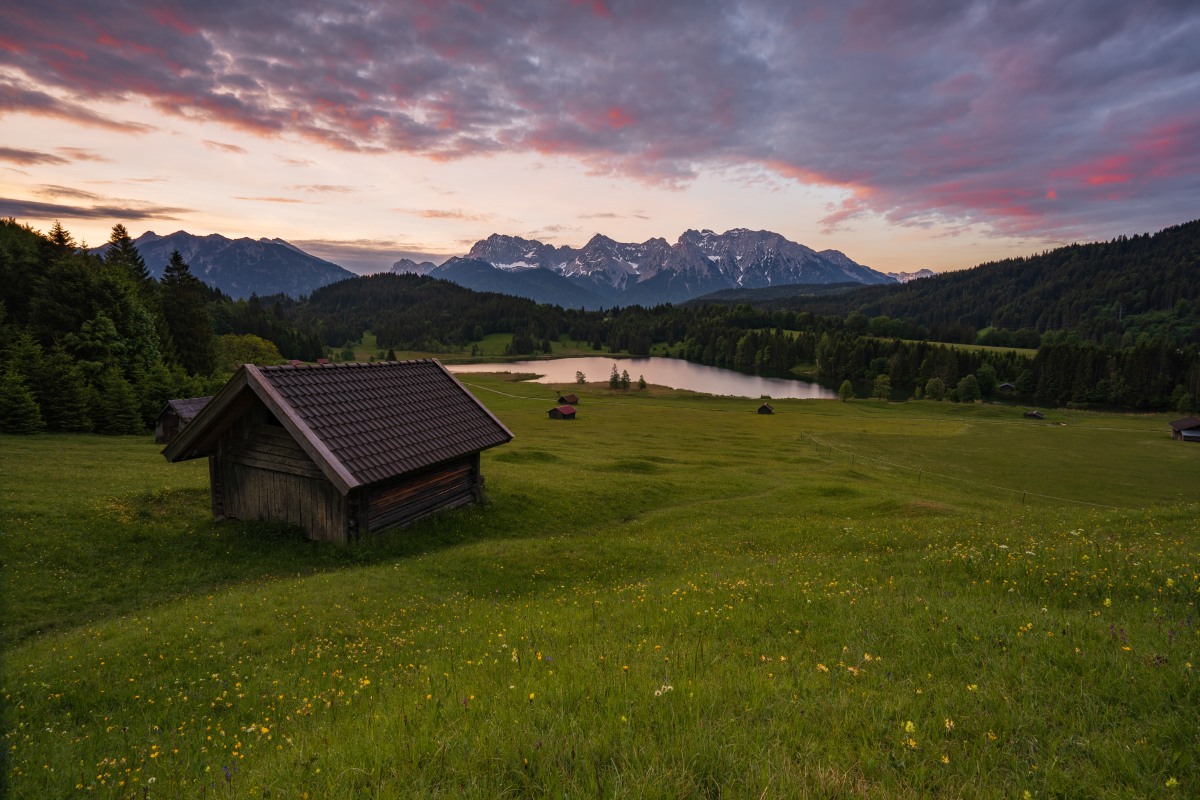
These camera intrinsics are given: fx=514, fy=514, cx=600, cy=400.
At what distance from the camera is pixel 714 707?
511 centimetres

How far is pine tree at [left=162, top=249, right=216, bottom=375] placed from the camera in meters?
76.6

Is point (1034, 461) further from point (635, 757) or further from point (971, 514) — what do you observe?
point (635, 757)

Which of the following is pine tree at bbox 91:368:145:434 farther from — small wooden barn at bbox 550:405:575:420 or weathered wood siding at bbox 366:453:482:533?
small wooden barn at bbox 550:405:575:420

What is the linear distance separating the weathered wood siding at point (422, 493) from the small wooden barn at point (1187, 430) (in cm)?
11060

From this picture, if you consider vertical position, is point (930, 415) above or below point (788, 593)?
below

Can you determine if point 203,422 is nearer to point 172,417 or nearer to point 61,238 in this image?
point 172,417

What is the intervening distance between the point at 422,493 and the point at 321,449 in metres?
5.48

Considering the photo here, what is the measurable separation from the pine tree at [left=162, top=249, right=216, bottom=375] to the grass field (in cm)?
6443

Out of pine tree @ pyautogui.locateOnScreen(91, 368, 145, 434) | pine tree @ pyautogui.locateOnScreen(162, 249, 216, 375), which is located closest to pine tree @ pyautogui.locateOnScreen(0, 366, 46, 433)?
pine tree @ pyautogui.locateOnScreen(91, 368, 145, 434)

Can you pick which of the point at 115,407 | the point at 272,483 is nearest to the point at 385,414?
the point at 272,483

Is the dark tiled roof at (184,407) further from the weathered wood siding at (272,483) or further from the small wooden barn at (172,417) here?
the weathered wood siding at (272,483)

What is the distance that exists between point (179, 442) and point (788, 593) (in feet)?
71.3

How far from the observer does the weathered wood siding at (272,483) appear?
19.1 metres

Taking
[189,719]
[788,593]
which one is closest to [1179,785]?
[788,593]
